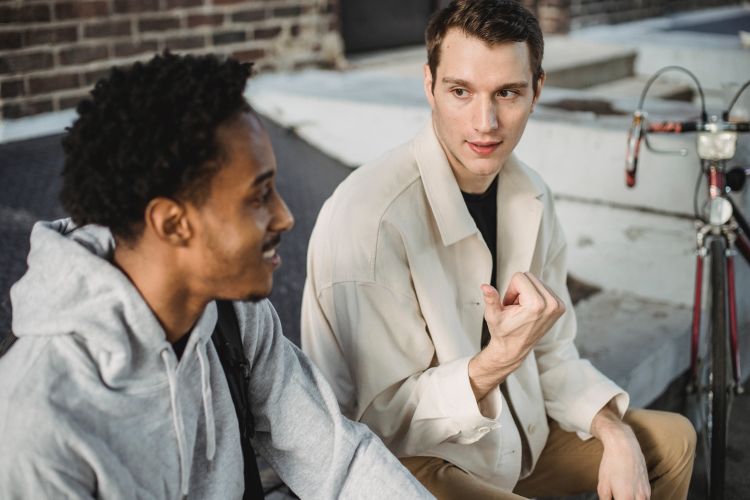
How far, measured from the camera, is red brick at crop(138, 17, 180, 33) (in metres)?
4.44

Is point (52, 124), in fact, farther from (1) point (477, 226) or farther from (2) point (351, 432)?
(2) point (351, 432)

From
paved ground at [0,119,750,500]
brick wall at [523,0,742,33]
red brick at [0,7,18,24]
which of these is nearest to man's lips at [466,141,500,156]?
paved ground at [0,119,750,500]

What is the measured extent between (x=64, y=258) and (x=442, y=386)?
91cm

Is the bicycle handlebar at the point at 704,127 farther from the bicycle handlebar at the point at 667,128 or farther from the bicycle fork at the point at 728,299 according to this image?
the bicycle fork at the point at 728,299

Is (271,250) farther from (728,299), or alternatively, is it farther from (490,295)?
(728,299)

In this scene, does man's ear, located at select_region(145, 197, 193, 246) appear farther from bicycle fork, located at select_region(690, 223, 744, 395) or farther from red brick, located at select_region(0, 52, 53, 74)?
red brick, located at select_region(0, 52, 53, 74)

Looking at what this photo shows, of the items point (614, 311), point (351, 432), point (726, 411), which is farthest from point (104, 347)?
point (614, 311)

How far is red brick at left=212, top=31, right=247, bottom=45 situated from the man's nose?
3.03 meters

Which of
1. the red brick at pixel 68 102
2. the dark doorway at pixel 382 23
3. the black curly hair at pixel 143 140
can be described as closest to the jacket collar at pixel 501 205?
the black curly hair at pixel 143 140

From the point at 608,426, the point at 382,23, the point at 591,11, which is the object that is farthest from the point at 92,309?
the point at 591,11

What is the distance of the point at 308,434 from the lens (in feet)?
5.63

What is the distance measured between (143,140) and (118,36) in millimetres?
3307

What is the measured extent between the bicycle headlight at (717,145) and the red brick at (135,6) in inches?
113

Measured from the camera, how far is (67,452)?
4.14ft
